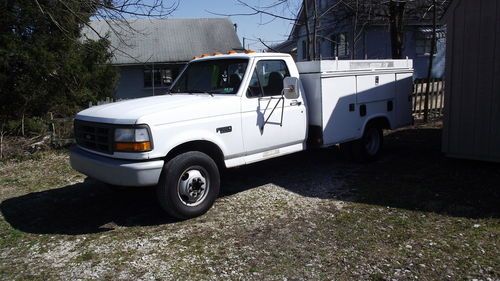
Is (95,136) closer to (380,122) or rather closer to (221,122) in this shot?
(221,122)

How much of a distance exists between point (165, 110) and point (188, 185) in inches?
36.8

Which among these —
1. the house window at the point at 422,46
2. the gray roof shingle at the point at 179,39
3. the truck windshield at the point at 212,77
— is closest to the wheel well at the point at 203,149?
the truck windshield at the point at 212,77

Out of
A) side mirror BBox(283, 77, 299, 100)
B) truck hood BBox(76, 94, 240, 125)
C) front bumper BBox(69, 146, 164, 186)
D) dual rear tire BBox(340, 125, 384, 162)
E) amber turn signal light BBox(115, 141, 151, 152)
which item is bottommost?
dual rear tire BBox(340, 125, 384, 162)

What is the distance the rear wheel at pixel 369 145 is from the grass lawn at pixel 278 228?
242 millimetres

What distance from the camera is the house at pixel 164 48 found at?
2914 centimetres

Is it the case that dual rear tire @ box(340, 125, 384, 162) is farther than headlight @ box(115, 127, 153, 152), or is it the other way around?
dual rear tire @ box(340, 125, 384, 162)

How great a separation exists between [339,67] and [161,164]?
351cm

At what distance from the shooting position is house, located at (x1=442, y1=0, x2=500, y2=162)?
713 cm

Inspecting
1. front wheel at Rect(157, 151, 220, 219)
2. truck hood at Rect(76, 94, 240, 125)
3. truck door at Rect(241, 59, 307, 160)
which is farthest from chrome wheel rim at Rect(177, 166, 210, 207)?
truck door at Rect(241, 59, 307, 160)

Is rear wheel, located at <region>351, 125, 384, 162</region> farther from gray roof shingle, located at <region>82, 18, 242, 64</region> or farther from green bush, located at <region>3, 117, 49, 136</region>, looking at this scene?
gray roof shingle, located at <region>82, 18, 242, 64</region>

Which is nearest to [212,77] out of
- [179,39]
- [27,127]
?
[27,127]

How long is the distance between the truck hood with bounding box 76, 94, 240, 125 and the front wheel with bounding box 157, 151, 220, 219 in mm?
490

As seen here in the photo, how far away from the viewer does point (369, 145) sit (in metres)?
8.31

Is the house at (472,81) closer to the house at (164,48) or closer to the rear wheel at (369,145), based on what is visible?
the rear wheel at (369,145)
